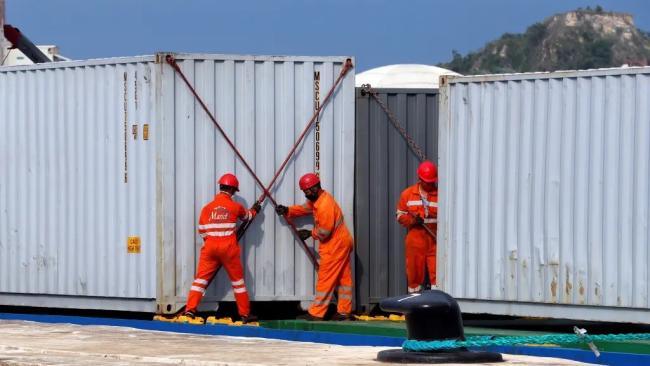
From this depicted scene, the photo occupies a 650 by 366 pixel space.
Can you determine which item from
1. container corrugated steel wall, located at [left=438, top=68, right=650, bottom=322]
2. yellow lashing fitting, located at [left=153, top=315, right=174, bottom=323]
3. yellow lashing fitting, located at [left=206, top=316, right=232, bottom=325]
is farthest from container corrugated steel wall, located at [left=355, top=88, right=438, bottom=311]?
yellow lashing fitting, located at [left=153, top=315, right=174, bottom=323]

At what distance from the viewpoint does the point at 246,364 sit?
11.1m

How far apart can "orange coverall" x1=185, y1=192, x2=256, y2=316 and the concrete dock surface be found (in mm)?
773

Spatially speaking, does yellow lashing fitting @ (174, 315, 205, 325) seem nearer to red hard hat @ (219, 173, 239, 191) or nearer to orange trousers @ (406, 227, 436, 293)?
red hard hat @ (219, 173, 239, 191)

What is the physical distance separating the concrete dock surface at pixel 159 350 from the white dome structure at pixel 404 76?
13055 millimetres

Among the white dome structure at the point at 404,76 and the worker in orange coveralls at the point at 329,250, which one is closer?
the worker in orange coveralls at the point at 329,250

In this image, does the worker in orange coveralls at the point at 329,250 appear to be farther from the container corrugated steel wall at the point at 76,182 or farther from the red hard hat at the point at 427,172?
the container corrugated steel wall at the point at 76,182

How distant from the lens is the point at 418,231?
15.9 metres

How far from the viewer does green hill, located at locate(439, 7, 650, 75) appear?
14638 cm

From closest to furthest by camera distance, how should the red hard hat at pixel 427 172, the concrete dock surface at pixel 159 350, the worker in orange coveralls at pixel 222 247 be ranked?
the concrete dock surface at pixel 159 350
the worker in orange coveralls at pixel 222 247
the red hard hat at pixel 427 172

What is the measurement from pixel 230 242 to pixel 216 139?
1209 mm

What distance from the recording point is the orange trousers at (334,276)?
15609 mm

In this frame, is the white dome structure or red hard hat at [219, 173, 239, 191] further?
the white dome structure

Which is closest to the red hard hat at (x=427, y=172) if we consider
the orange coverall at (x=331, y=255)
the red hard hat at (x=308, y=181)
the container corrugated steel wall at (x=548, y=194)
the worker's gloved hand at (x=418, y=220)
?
the worker's gloved hand at (x=418, y=220)

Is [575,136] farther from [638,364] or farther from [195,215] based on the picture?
[195,215]
